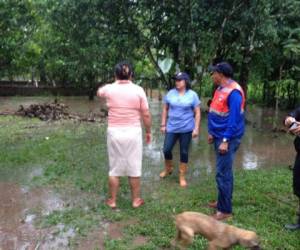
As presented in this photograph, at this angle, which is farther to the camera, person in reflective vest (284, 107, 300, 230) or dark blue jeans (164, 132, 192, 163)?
dark blue jeans (164, 132, 192, 163)

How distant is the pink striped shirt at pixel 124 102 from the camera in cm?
558

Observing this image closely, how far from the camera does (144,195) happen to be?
6457mm

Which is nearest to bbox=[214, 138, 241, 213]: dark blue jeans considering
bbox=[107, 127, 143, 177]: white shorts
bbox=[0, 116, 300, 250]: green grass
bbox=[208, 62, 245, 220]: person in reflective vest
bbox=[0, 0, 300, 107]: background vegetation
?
bbox=[208, 62, 245, 220]: person in reflective vest

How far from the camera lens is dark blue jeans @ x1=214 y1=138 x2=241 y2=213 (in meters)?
5.32

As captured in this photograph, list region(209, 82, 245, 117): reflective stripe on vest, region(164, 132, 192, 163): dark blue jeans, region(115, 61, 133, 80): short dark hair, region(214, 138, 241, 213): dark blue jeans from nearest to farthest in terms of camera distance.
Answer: region(209, 82, 245, 117): reflective stripe on vest < region(214, 138, 241, 213): dark blue jeans < region(115, 61, 133, 80): short dark hair < region(164, 132, 192, 163): dark blue jeans

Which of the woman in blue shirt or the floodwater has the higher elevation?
the woman in blue shirt

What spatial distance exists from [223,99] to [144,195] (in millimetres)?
1916

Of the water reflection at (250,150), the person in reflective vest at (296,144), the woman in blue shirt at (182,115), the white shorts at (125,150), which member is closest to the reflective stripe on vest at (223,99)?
the person in reflective vest at (296,144)

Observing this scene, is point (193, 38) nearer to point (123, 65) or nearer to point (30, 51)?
point (123, 65)

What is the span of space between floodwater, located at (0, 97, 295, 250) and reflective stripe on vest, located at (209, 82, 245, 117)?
1.61 metres

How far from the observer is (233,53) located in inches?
517

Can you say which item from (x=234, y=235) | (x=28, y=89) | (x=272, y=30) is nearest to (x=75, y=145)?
(x=272, y=30)

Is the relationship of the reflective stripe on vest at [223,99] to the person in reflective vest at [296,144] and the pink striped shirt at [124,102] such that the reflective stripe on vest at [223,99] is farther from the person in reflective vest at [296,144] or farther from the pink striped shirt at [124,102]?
the pink striped shirt at [124,102]

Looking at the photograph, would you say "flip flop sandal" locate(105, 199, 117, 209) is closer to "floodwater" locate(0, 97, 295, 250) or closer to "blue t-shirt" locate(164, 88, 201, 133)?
"floodwater" locate(0, 97, 295, 250)
